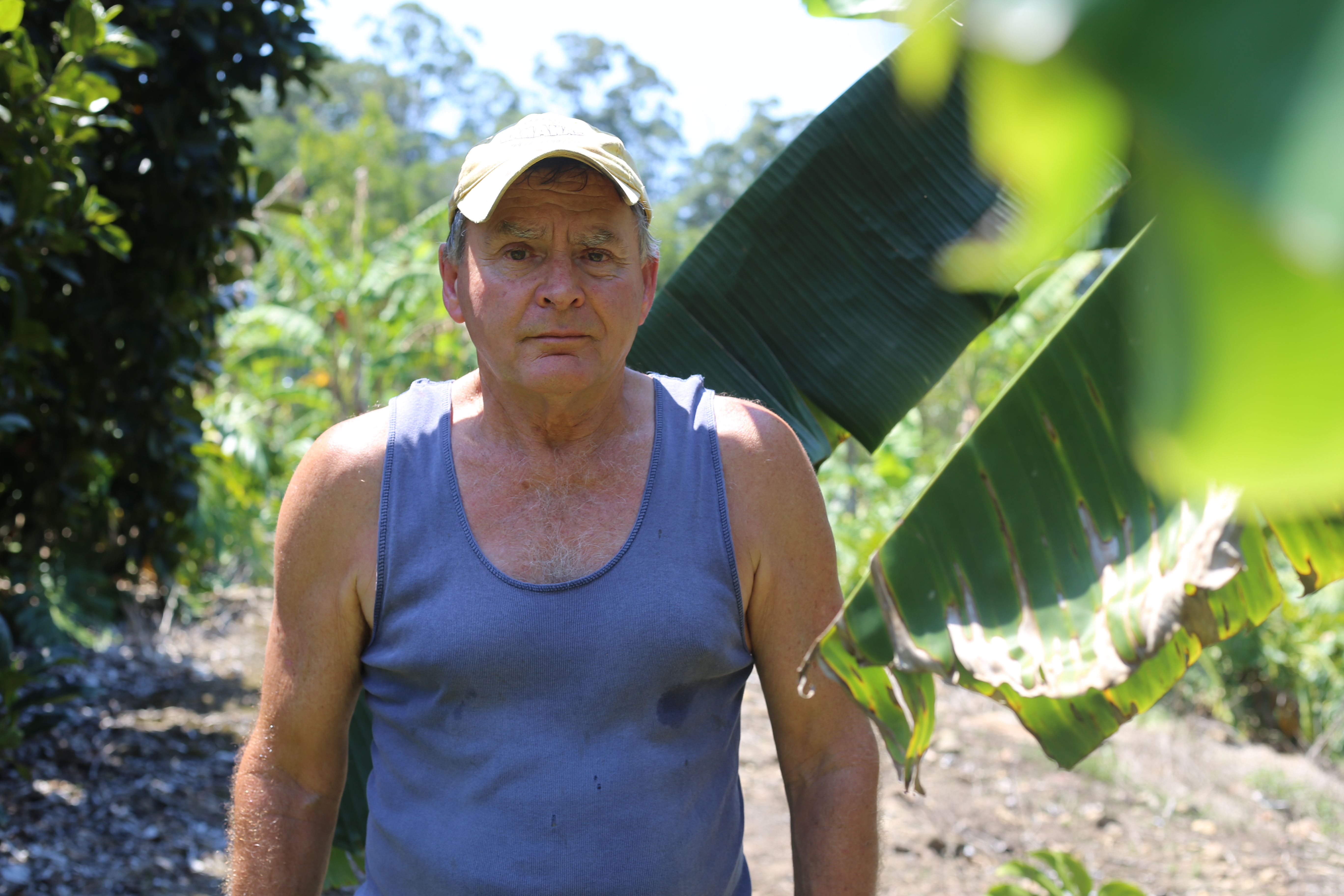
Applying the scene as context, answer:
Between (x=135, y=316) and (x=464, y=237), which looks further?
(x=135, y=316)

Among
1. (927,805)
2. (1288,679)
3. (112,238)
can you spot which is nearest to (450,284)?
(112,238)

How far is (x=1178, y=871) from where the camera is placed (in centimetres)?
397

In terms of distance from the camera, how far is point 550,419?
1729mm

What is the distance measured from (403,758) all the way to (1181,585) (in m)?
1.16

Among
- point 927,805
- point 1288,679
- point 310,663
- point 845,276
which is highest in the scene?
point 845,276

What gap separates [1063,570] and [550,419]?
0.85 m

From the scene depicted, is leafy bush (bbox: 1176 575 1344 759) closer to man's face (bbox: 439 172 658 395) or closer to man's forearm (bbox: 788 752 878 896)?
man's forearm (bbox: 788 752 878 896)

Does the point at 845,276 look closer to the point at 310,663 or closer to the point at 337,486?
the point at 337,486

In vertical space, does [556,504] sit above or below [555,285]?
below

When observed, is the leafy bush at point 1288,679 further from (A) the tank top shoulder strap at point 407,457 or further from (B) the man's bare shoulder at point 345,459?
(B) the man's bare shoulder at point 345,459

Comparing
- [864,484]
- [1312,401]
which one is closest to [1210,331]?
[1312,401]

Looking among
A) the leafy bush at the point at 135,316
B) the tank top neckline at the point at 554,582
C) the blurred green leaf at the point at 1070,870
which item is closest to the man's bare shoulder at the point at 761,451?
the tank top neckline at the point at 554,582

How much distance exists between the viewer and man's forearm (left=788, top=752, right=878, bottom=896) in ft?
5.57

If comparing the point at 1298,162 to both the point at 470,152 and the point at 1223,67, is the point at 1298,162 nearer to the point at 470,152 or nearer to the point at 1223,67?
the point at 1223,67
